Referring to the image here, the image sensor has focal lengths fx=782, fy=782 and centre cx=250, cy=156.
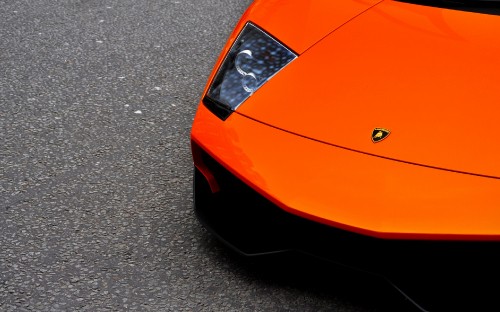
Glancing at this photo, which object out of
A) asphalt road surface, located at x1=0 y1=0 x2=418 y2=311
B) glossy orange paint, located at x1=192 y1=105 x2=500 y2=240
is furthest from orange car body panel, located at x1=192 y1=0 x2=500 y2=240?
asphalt road surface, located at x1=0 y1=0 x2=418 y2=311

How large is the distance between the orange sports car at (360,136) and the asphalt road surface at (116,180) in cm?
17

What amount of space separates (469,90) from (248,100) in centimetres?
69

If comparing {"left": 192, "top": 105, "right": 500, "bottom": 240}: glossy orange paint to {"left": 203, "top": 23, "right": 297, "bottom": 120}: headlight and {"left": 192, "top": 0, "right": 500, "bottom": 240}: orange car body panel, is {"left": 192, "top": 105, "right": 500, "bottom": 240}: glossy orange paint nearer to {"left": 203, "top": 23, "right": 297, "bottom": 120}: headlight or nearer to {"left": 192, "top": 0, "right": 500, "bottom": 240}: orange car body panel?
{"left": 192, "top": 0, "right": 500, "bottom": 240}: orange car body panel

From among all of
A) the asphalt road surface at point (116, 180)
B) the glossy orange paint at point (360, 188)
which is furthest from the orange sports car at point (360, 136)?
the asphalt road surface at point (116, 180)

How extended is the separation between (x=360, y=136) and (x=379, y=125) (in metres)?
0.07

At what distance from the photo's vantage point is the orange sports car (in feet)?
6.84

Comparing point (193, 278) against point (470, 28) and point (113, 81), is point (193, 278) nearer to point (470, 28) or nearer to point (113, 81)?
point (470, 28)

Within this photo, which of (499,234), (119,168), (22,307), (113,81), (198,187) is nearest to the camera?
(499,234)

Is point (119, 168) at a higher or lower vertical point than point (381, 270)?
lower

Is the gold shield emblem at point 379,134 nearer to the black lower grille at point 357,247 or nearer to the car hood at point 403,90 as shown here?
the car hood at point 403,90

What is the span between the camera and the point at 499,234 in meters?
2.00

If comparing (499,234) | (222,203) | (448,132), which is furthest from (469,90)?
(222,203)

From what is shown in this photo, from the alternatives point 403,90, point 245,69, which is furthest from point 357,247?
point 245,69

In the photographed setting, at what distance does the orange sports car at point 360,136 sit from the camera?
82.1 inches
